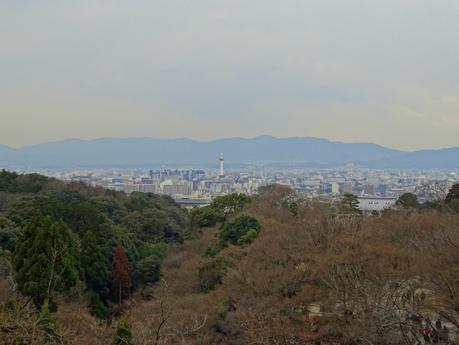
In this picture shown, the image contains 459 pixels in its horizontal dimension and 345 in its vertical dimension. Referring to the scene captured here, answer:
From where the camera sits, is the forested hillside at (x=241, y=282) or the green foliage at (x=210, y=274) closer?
the forested hillside at (x=241, y=282)

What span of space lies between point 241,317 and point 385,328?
2.99m

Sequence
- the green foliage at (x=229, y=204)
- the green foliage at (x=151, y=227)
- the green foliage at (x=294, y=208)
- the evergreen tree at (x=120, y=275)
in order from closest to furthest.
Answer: the evergreen tree at (x=120, y=275) → the green foliage at (x=294, y=208) → the green foliage at (x=229, y=204) → the green foliage at (x=151, y=227)

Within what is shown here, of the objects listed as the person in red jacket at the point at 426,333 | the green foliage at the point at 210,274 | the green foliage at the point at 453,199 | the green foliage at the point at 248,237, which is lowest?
the green foliage at the point at 210,274

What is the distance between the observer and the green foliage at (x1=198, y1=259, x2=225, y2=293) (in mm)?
14859

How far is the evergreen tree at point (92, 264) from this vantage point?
55.5ft

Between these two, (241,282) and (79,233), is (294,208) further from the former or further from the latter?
(241,282)

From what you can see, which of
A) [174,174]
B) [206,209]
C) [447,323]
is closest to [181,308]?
[447,323]

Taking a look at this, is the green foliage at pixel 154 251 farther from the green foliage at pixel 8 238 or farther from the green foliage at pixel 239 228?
the green foliage at pixel 8 238

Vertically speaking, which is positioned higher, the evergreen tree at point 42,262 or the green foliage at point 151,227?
the evergreen tree at point 42,262

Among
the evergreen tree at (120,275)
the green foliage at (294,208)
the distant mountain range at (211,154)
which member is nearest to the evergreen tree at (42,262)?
the evergreen tree at (120,275)

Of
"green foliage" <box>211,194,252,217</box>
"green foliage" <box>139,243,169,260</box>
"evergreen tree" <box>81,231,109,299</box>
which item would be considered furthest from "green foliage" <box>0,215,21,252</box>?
"green foliage" <box>211,194,252,217</box>

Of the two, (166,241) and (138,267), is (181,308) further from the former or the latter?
(166,241)

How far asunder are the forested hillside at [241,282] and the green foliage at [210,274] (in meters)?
0.04

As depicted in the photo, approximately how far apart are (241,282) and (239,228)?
4.79m
